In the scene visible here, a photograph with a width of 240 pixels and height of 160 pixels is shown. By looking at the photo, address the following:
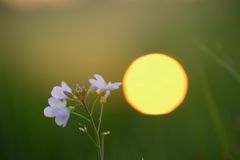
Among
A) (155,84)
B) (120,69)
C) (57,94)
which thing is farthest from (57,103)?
(120,69)

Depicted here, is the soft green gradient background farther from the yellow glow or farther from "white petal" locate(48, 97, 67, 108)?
"white petal" locate(48, 97, 67, 108)

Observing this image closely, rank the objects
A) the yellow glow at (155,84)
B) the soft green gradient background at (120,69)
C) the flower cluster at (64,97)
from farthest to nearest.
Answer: the yellow glow at (155,84)
the soft green gradient background at (120,69)
the flower cluster at (64,97)

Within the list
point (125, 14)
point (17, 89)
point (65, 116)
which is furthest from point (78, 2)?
point (65, 116)

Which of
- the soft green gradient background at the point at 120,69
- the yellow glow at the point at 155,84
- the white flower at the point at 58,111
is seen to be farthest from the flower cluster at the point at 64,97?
the yellow glow at the point at 155,84

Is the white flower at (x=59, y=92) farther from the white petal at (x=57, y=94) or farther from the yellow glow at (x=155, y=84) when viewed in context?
the yellow glow at (x=155, y=84)

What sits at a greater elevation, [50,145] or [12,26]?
[12,26]

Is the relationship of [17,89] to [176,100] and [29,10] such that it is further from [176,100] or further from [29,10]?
[29,10]

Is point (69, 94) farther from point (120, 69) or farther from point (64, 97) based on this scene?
point (120, 69)
